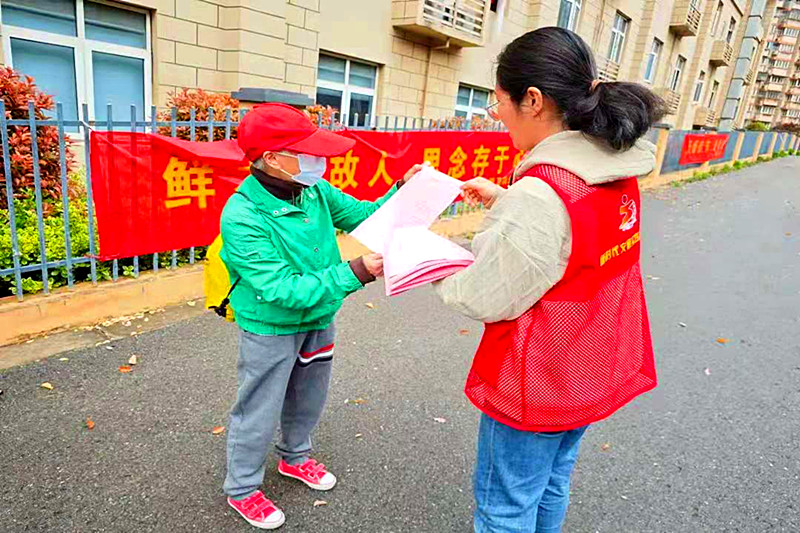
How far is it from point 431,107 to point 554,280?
34.2 ft

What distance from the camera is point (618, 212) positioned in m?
1.29

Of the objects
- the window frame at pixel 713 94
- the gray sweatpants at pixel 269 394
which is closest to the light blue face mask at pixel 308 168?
the gray sweatpants at pixel 269 394

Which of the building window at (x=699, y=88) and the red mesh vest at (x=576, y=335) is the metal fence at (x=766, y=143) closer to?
the building window at (x=699, y=88)

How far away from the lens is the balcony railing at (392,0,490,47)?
368 inches

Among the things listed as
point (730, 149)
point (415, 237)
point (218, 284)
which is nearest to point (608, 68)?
point (730, 149)

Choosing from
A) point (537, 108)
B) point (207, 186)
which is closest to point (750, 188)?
point (207, 186)

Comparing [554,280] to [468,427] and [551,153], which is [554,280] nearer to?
[551,153]

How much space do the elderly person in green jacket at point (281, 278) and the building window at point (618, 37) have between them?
60.9 feet

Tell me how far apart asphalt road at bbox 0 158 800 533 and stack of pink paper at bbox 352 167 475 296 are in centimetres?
131

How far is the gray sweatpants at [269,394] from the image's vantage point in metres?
1.89

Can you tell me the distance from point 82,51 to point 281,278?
5.87 metres

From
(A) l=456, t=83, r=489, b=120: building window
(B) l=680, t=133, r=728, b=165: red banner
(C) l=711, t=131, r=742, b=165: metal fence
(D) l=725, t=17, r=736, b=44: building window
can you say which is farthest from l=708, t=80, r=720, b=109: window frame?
(A) l=456, t=83, r=489, b=120: building window

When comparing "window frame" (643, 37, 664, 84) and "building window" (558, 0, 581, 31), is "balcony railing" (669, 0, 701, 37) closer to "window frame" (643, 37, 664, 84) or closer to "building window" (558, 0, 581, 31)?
"window frame" (643, 37, 664, 84)

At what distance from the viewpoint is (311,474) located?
2334 mm
